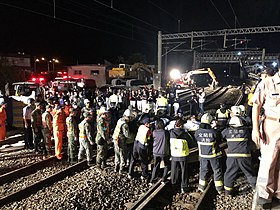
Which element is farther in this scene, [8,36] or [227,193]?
[8,36]

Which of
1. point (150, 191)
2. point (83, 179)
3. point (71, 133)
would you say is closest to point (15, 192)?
point (83, 179)

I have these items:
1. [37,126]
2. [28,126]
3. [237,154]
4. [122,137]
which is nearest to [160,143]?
[122,137]

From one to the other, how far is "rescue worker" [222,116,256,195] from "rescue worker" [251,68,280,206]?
3.24 m

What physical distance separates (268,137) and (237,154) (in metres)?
3.41

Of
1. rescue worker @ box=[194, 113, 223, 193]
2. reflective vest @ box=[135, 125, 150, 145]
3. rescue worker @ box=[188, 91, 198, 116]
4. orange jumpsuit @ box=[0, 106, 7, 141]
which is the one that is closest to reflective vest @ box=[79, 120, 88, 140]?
reflective vest @ box=[135, 125, 150, 145]

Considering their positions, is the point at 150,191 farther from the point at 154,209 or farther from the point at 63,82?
the point at 63,82

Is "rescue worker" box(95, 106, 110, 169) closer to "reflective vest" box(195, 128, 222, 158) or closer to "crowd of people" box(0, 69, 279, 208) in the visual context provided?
"crowd of people" box(0, 69, 279, 208)

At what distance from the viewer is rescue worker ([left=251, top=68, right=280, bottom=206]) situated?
2852mm

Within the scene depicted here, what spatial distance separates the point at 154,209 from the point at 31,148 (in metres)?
6.65

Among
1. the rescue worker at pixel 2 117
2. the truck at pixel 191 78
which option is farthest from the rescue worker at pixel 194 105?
the rescue worker at pixel 2 117

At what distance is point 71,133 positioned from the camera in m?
8.65

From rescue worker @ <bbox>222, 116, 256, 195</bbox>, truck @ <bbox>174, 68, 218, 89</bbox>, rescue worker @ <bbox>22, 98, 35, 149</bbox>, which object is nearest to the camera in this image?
rescue worker @ <bbox>222, 116, 256, 195</bbox>

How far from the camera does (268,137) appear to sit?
114 inches

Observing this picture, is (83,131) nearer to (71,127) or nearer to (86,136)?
(86,136)
